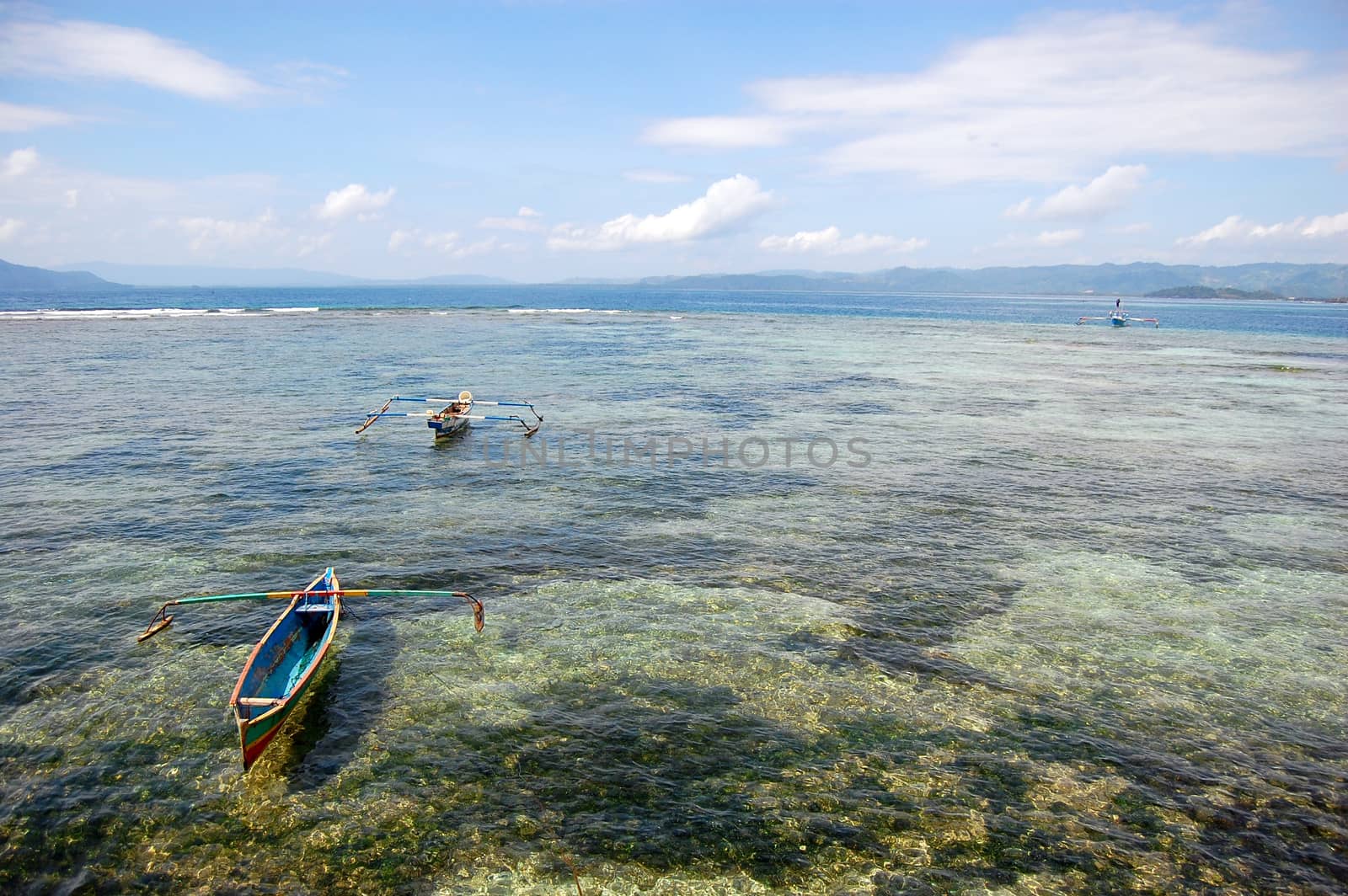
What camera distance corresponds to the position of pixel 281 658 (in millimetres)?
17078

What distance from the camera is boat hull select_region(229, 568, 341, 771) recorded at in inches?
545

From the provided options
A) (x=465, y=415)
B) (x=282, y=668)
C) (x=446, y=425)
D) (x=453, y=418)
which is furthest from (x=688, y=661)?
(x=465, y=415)

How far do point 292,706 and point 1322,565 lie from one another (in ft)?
104

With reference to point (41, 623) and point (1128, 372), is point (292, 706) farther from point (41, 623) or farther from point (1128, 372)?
point (1128, 372)

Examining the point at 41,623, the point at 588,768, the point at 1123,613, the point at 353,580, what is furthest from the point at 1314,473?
the point at 41,623

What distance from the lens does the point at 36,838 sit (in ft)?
41.1

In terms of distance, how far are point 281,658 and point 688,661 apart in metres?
9.70

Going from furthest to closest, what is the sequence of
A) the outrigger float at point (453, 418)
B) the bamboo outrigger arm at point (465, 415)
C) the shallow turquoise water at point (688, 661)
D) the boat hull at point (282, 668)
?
the bamboo outrigger arm at point (465, 415) → the outrigger float at point (453, 418) → the boat hull at point (282, 668) → the shallow turquoise water at point (688, 661)

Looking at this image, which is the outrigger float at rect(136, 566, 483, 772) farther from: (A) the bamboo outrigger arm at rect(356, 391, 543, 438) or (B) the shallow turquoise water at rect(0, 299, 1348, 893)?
(A) the bamboo outrigger arm at rect(356, 391, 543, 438)

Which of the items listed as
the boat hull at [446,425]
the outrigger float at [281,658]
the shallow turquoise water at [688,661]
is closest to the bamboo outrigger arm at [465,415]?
the boat hull at [446,425]

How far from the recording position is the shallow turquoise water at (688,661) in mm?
12672

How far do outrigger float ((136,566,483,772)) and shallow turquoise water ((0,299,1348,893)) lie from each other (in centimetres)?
73

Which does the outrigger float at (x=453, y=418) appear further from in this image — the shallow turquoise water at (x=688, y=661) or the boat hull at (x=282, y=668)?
the boat hull at (x=282, y=668)

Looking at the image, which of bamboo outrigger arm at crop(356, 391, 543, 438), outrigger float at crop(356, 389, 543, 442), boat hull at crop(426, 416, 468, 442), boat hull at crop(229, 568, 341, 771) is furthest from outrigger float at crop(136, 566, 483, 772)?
bamboo outrigger arm at crop(356, 391, 543, 438)
